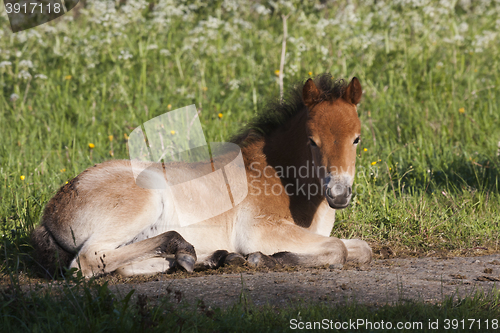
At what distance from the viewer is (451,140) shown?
728cm

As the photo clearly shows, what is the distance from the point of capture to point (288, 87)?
5.57 metres

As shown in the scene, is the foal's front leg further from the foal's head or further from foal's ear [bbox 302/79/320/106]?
foal's ear [bbox 302/79/320/106]

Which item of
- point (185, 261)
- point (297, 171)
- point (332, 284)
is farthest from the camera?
point (297, 171)

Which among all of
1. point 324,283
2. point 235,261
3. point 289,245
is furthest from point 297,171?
point 324,283

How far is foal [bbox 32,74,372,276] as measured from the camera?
4.20 m

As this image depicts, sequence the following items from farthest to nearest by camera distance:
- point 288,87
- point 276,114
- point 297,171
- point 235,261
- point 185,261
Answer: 1. point 288,87
2. point 276,114
3. point 297,171
4. point 235,261
5. point 185,261

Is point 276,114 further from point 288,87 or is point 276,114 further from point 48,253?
point 48,253

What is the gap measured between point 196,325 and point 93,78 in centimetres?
692

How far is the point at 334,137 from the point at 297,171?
0.68 metres

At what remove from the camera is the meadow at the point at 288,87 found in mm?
5512

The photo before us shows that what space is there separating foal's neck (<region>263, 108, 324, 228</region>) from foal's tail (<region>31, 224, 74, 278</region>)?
82.6 inches

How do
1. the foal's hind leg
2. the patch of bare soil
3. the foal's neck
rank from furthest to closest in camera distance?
the foal's neck
the foal's hind leg
the patch of bare soil

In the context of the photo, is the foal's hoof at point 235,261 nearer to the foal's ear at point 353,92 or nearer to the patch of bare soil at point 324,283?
the patch of bare soil at point 324,283

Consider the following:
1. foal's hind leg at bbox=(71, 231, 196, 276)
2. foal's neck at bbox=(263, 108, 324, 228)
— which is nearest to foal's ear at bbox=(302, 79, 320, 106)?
foal's neck at bbox=(263, 108, 324, 228)
